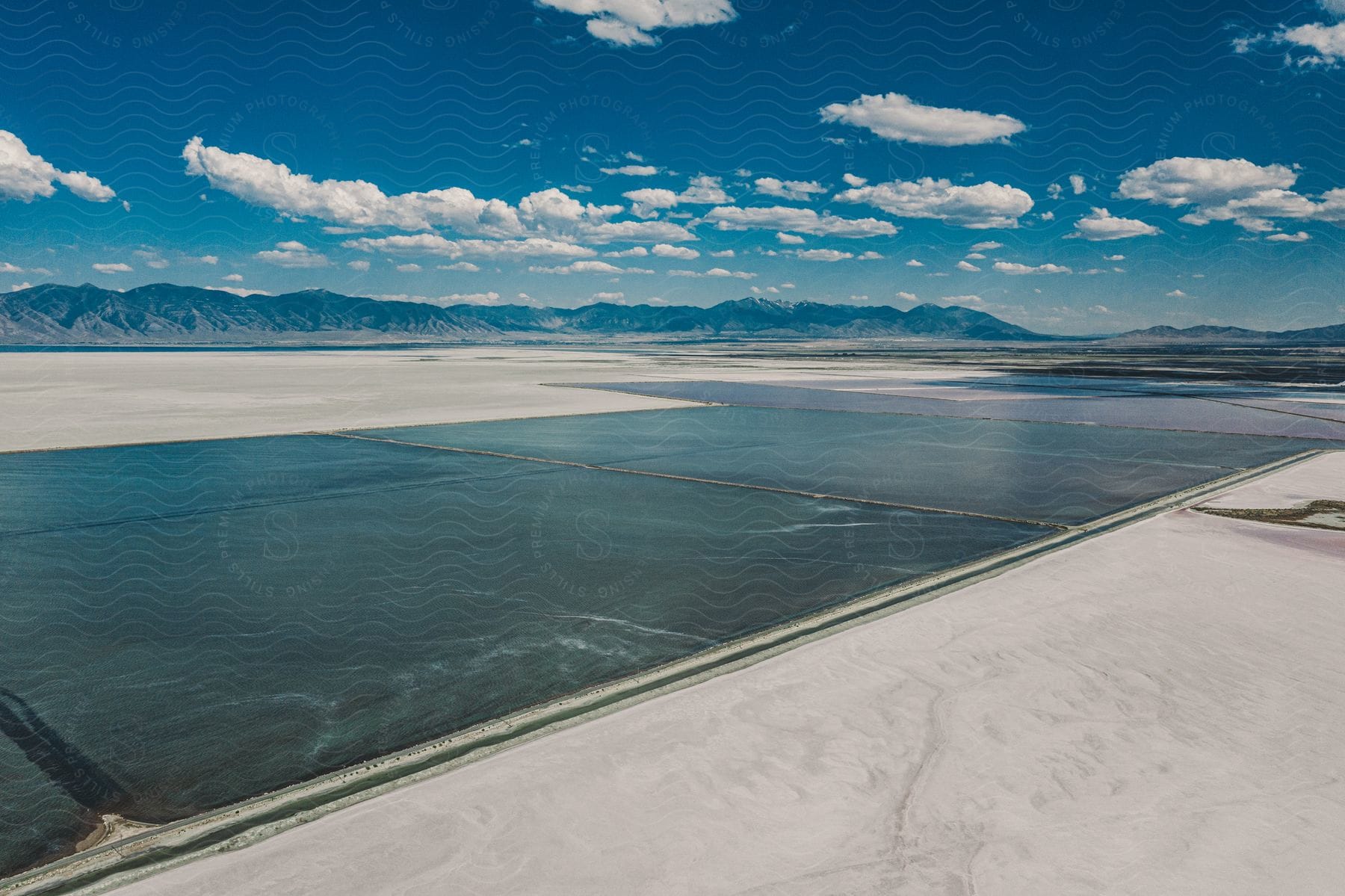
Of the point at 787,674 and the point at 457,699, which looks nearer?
the point at 457,699

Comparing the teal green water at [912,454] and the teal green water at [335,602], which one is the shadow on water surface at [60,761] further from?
the teal green water at [912,454]

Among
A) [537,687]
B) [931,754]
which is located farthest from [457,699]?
[931,754]

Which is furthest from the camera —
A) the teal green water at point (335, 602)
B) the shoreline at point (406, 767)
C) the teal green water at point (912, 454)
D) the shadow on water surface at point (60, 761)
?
the teal green water at point (912, 454)

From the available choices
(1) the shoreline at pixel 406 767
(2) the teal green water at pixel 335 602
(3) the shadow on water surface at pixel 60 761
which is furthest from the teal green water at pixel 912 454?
(3) the shadow on water surface at pixel 60 761

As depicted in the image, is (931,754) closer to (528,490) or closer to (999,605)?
(999,605)

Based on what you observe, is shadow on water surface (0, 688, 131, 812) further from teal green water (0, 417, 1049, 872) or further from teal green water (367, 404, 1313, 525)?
teal green water (367, 404, 1313, 525)

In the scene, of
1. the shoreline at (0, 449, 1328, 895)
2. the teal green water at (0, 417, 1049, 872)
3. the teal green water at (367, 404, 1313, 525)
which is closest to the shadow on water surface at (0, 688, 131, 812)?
the teal green water at (0, 417, 1049, 872)
